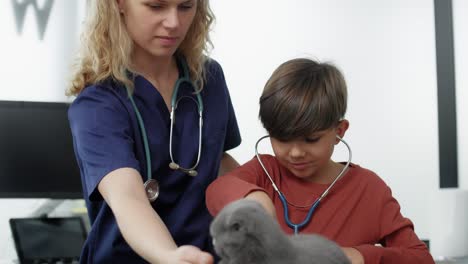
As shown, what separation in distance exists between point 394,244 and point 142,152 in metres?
0.42

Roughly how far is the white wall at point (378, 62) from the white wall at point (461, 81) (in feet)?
0.32

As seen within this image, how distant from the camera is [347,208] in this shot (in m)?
1.06

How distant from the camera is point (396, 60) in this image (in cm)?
262

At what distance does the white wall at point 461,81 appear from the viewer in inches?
104

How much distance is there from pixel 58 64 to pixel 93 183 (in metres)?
1.59

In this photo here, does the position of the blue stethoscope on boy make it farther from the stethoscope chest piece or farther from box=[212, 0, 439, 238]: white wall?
box=[212, 0, 439, 238]: white wall

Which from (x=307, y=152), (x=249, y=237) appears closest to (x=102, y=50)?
(x=307, y=152)

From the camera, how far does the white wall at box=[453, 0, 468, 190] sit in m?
2.63

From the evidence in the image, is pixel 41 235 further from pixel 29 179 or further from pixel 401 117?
pixel 401 117

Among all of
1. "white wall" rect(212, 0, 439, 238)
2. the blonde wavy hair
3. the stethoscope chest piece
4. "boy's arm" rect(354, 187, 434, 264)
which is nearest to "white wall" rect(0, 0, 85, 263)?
"white wall" rect(212, 0, 439, 238)

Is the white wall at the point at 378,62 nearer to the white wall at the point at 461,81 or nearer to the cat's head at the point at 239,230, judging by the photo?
the white wall at the point at 461,81

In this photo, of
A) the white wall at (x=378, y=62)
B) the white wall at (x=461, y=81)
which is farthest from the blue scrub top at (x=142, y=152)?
the white wall at (x=461, y=81)

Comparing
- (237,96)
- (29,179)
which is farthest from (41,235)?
(237,96)

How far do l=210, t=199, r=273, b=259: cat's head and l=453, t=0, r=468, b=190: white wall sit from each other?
2164mm
